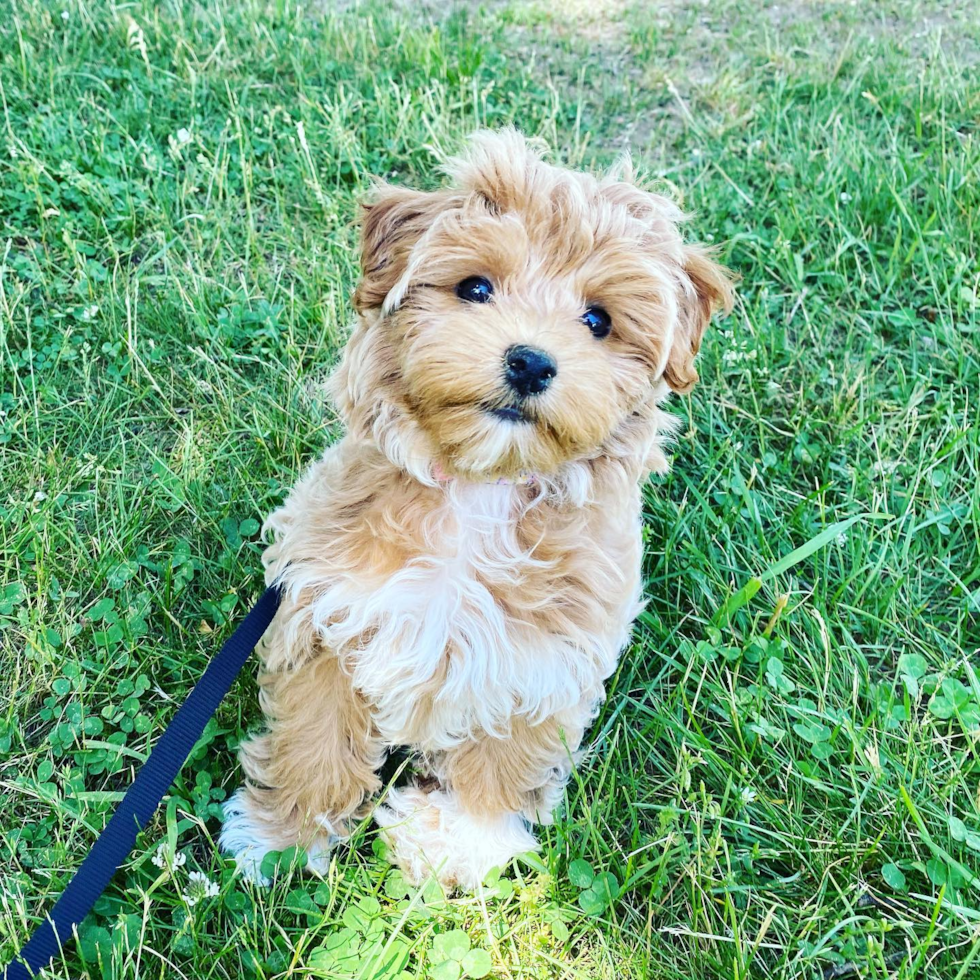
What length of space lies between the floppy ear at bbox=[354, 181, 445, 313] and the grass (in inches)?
50.7

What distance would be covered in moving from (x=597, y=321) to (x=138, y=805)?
1.75 metres

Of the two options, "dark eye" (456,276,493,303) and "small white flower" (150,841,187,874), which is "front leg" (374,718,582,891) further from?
"dark eye" (456,276,493,303)

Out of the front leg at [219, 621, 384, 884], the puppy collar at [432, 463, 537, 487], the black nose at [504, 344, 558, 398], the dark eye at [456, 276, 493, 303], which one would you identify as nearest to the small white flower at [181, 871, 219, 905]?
the front leg at [219, 621, 384, 884]

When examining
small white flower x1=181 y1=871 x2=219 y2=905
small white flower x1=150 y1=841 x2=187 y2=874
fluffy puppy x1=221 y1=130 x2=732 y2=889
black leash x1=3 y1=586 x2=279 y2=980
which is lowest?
small white flower x1=181 y1=871 x2=219 y2=905

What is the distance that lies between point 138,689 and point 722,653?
6.40ft

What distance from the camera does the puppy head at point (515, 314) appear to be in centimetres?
214

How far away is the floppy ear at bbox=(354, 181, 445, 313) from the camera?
7.84 feet

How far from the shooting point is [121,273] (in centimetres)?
416

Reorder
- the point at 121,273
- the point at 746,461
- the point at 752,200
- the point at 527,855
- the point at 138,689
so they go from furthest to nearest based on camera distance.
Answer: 1. the point at 752,200
2. the point at 121,273
3. the point at 746,461
4. the point at 138,689
5. the point at 527,855

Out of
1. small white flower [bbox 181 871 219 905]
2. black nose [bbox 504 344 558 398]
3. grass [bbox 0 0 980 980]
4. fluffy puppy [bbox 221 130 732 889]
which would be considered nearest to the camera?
black nose [bbox 504 344 558 398]

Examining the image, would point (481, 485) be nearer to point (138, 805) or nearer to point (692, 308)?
point (692, 308)

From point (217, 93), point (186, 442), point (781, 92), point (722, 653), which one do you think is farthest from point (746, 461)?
point (217, 93)

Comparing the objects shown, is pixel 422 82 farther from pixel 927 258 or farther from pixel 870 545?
pixel 870 545

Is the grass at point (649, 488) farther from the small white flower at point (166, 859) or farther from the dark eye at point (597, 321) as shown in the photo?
the dark eye at point (597, 321)
